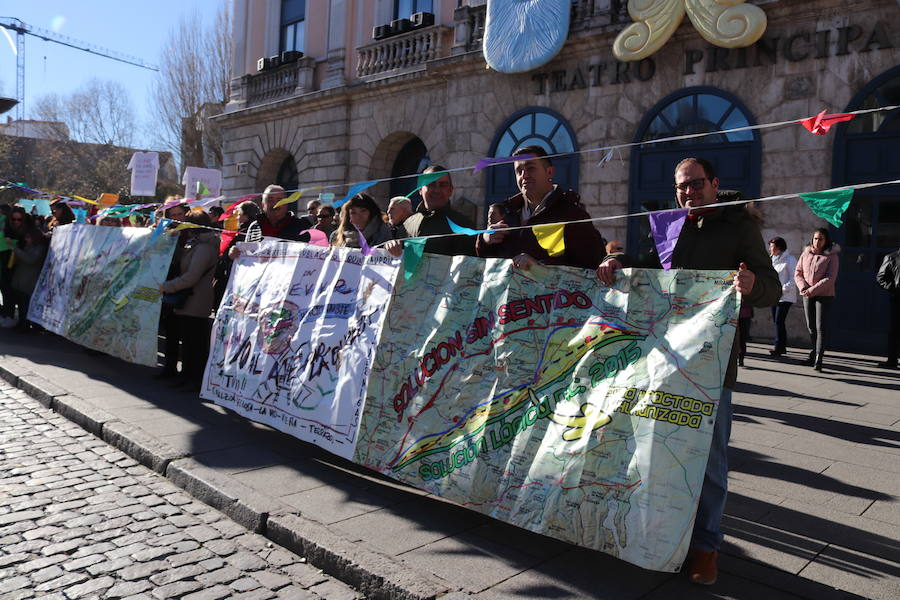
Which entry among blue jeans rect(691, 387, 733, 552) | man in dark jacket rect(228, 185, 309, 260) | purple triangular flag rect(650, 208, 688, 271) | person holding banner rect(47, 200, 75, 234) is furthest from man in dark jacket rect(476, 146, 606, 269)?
person holding banner rect(47, 200, 75, 234)

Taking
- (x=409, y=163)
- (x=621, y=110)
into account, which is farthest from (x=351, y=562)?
(x=409, y=163)

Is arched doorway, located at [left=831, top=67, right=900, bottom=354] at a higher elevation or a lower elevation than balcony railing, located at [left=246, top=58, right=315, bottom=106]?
lower

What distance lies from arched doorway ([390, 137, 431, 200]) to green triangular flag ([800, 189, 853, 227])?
14880 millimetres

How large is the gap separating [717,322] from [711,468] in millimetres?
679

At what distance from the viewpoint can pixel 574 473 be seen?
11.3 ft

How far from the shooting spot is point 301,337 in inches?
209

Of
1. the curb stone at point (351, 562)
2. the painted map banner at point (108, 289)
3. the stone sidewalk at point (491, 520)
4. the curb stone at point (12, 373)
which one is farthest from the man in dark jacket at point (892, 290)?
the curb stone at point (12, 373)

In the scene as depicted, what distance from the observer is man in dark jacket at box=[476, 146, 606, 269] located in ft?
13.5

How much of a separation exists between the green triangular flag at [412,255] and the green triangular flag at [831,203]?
2.24 m

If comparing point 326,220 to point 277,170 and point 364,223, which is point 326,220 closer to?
point 364,223

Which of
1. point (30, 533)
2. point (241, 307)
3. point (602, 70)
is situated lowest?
point (30, 533)

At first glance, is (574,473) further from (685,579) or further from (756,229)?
(756,229)

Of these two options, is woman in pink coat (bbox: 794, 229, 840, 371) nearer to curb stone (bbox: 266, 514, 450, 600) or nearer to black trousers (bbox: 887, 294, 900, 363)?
black trousers (bbox: 887, 294, 900, 363)

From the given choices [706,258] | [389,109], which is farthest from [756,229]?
[389,109]
